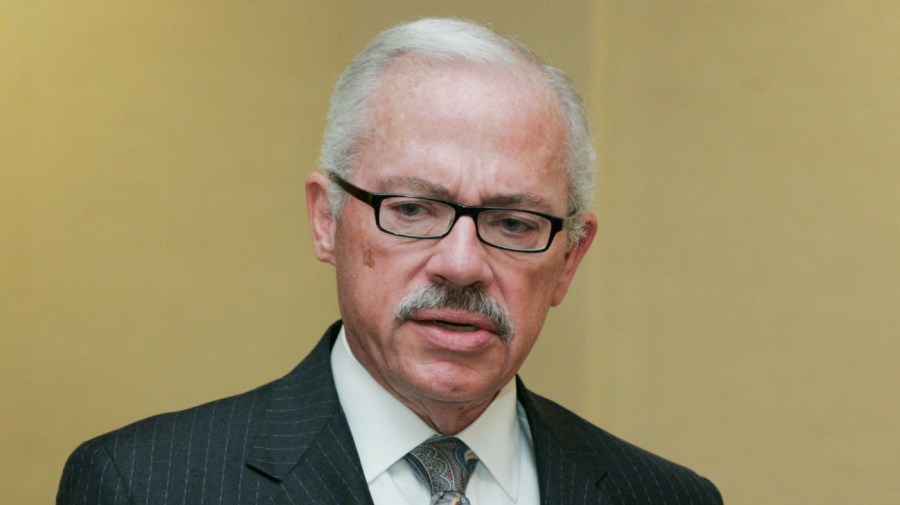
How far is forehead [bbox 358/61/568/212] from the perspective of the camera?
2.02m

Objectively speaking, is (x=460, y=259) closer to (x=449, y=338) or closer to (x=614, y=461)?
(x=449, y=338)

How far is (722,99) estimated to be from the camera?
3426 mm

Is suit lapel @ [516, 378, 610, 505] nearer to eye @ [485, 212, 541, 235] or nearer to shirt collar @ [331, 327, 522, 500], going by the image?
shirt collar @ [331, 327, 522, 500]

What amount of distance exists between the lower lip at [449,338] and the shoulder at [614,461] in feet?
1.09

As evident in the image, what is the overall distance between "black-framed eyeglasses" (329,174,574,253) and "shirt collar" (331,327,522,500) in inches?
10.2

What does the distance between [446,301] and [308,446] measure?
312 millimetres

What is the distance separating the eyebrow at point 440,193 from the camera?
2004 millimetres

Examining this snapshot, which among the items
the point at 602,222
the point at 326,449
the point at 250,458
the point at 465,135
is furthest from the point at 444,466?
the point at 602,222

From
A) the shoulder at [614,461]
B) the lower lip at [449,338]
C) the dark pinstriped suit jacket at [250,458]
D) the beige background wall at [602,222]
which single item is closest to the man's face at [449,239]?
the lower lip at [449,338]

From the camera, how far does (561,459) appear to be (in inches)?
88.4

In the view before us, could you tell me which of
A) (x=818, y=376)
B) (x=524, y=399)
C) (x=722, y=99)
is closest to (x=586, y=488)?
(x=524, y=399)

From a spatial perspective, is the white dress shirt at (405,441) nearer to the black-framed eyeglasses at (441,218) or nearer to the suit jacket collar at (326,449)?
the suit jacket collar at (326,449)

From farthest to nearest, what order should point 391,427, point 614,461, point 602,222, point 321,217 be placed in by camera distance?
point 602,222
point 614,461
point 321,217
point 391,427

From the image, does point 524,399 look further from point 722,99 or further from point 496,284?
point 722,99
